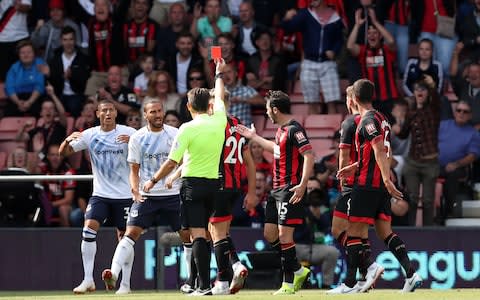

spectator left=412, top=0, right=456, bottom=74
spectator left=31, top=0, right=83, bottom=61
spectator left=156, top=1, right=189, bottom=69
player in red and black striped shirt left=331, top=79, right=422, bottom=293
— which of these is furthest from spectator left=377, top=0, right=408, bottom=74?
player in red and black striped shirt left=331, top=79, right=422, bottom=293

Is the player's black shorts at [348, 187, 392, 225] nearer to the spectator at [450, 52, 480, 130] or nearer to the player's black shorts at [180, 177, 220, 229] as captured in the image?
the player's black shorts at [180, 177, 220, 229]

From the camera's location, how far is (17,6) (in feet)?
82.1

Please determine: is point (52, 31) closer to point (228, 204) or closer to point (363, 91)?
point (228, 204)

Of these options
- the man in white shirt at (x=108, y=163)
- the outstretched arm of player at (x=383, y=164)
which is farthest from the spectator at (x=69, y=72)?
the outstretched arm of player at (x=383, y=164)

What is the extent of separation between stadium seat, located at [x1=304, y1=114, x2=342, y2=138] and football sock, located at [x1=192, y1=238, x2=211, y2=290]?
8.05m

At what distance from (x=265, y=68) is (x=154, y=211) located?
22.8ft

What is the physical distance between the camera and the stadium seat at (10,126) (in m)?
23.9

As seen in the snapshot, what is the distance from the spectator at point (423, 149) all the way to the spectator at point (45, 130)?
17.4ft

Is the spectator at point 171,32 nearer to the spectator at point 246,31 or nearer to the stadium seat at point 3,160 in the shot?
the spectator at point 246,31

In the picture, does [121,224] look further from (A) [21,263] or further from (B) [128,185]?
(A) [21,263]

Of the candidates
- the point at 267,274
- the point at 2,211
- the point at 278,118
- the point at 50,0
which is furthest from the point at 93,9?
the point at 278,118

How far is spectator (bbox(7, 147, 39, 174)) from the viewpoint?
21906 mm

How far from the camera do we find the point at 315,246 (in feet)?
65.0

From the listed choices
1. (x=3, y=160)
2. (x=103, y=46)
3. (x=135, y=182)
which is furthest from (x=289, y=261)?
(x=103, y=46)
